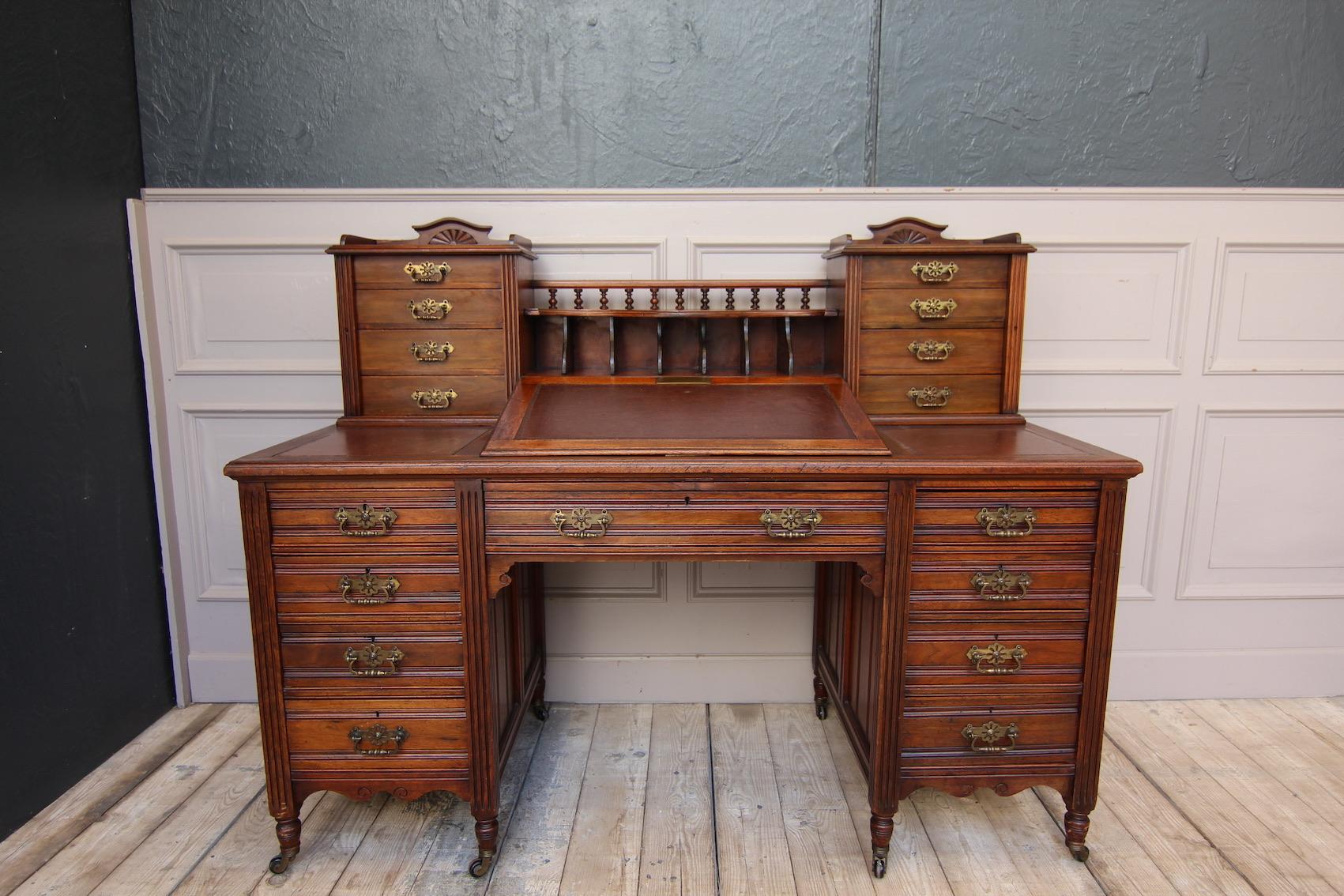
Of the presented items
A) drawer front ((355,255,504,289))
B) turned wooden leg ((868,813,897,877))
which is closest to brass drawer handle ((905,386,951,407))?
turned wooden leg ((868,813,897,877))

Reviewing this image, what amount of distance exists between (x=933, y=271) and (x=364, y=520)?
1.66 meters

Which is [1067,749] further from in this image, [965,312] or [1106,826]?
[965,312]

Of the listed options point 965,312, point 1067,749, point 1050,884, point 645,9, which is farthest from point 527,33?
point 1050,884

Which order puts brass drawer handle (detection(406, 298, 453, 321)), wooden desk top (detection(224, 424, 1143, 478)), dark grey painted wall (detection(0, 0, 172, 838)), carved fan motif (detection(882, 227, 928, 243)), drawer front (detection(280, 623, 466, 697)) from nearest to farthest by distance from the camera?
wooden desk top (detection(224, 424, 1143, 478))
drawer front (detection(280, 623, 466, 697))
dark grey painted wall (detection(0, 0, 172, 838))
brass drawer handle (detection(406, 298, 453, 321))
carved fan motif (detection(882, 227, 928, 243))

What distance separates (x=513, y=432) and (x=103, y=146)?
173cm

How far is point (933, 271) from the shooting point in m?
2.15

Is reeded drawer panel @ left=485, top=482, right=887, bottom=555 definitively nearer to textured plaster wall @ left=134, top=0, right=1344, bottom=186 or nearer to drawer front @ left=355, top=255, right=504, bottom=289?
drawer front @ left=355, top=255, right=504, bottom=289

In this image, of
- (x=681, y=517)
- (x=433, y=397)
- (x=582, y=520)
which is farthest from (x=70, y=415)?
(x=681, y=517)

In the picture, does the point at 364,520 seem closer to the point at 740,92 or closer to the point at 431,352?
the point at 431,352

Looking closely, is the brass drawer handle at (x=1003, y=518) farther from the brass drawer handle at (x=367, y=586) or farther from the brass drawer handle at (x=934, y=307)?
the brass drawer handle at (x=367, y=586)

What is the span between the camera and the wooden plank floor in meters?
1.89

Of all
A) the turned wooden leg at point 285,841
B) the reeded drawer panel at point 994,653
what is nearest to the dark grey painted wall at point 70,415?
the turned wooden leg at point 285,841

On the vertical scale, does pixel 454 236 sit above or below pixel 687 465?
Answer: above

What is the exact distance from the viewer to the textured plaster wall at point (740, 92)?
2471 millimetres
